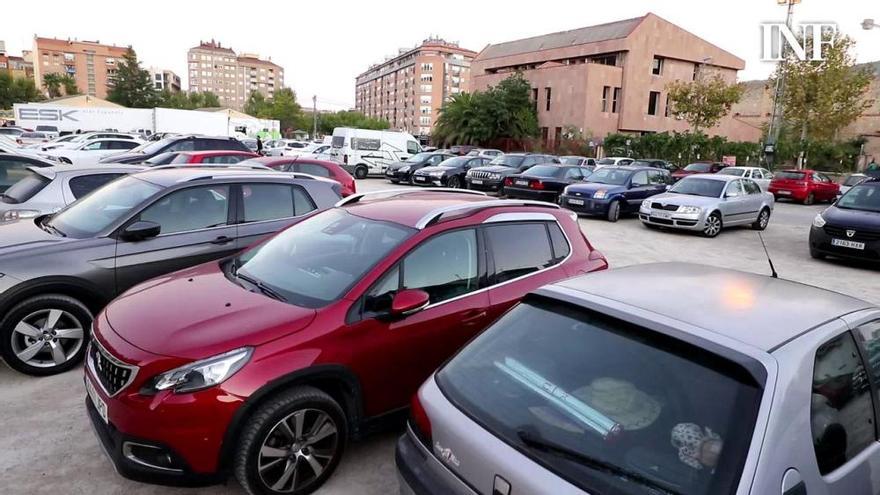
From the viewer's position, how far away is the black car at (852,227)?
9.53 metres

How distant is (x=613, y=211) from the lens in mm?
14836

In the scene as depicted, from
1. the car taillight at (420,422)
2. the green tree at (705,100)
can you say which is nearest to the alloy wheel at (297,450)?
the car taillight at (420,422)

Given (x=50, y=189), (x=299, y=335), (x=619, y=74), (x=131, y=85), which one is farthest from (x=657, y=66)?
(x=131, y=85)

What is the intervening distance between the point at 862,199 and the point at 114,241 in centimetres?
1231

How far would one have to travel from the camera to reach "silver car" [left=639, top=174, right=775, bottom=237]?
1302 centimetres

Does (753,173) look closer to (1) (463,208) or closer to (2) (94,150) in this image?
(1) (463,208)

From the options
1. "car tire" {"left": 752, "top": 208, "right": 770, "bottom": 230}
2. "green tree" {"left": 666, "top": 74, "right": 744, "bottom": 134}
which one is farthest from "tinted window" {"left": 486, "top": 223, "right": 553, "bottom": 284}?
"green tree" {"left": 666, "top": 74, "right": 744, "bottom": 134}

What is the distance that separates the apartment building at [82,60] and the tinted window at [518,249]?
14486 centimetres

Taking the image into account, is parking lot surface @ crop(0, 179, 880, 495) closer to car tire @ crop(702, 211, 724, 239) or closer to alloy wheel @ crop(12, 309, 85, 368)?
alloy wheel @ crop(12, 309, 85, 368)

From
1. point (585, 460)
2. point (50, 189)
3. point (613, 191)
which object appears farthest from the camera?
point (613, 191)

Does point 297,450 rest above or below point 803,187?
below

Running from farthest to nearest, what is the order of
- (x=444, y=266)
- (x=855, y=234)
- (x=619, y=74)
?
(x=619, y=74)
(x=855, y=234)
(x=444, y=266)

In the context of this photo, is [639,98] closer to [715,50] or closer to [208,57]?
[715,50]

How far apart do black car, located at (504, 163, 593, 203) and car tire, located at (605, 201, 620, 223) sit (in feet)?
6.82
